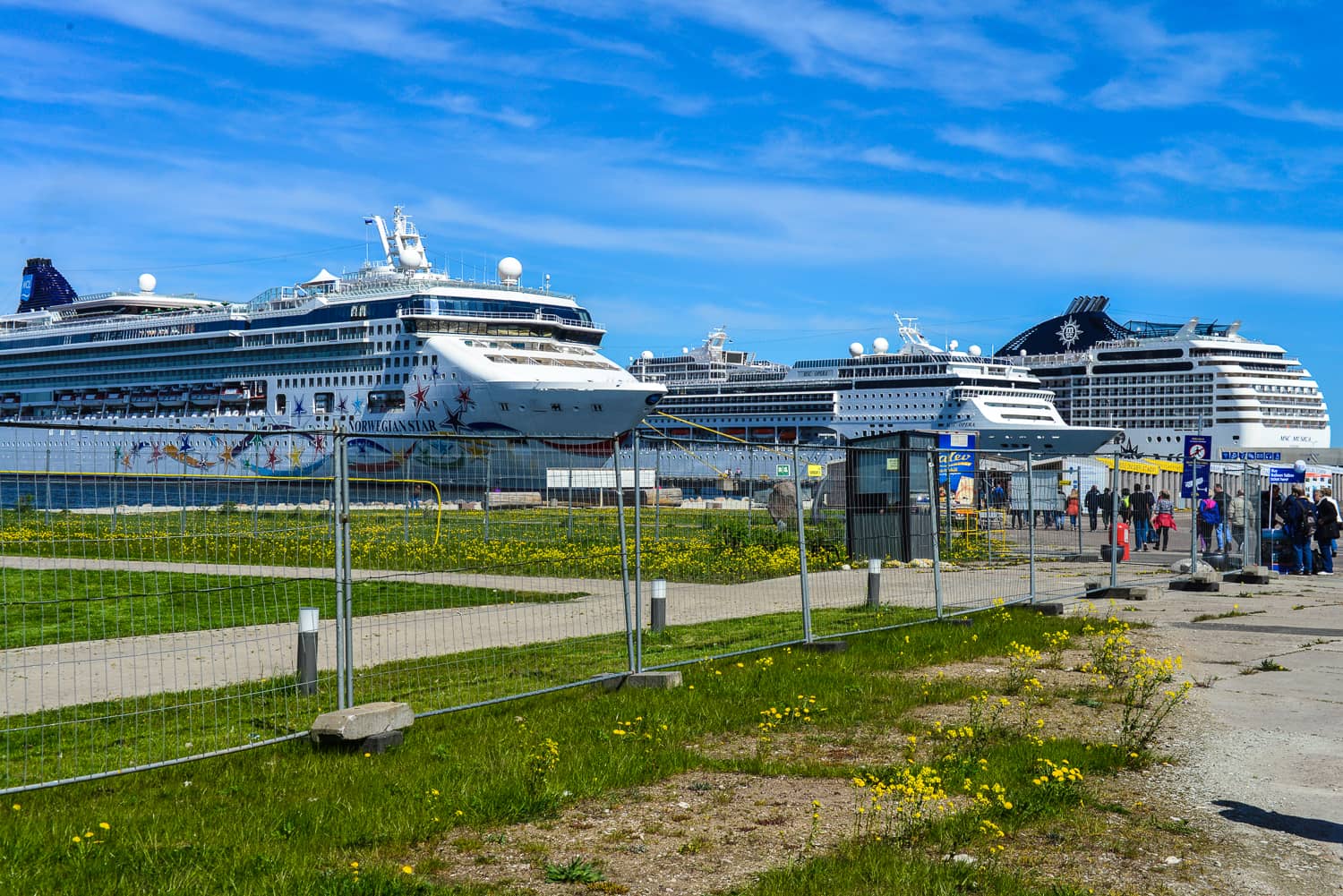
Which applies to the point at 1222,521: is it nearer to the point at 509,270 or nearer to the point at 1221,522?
the point at 1221,522

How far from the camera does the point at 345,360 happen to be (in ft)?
218

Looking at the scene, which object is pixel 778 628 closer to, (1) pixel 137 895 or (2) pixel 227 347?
(1) pixel 137 895

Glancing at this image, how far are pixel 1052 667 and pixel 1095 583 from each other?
698cm

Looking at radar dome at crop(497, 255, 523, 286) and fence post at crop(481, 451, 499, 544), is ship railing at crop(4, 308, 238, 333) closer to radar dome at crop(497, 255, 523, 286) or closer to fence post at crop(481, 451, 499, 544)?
radar dome at crop(497, 255, 523, 286)

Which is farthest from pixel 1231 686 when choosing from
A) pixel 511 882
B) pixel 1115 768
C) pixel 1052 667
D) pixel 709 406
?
pixel 709 406

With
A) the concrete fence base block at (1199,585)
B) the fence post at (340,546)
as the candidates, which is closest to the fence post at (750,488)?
the fence post at (340,546)

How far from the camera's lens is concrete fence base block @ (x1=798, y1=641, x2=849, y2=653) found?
10.0m

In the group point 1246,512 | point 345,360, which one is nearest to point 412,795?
point 1246,512

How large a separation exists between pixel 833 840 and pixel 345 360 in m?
64.5

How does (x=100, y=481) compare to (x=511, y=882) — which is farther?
(x=100, y=481)

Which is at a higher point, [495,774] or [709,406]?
[709,406]

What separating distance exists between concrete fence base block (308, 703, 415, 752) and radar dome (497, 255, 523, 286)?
211ft

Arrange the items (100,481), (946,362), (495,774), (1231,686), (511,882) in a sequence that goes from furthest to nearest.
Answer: (946,362) < (1231,686) < (100,481) < (495,774) < (511,882)

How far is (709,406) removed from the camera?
328 feet
